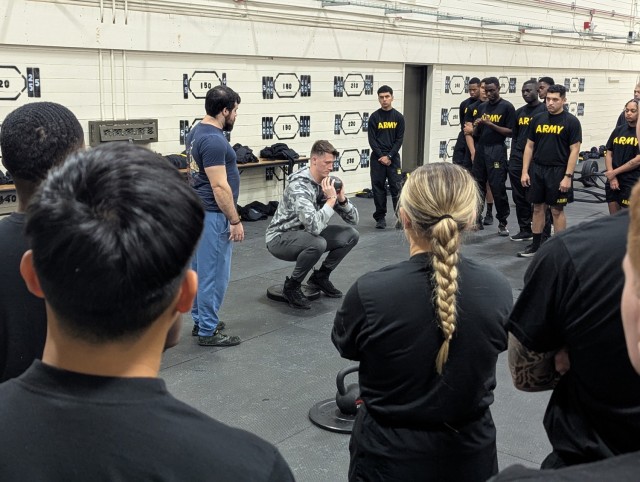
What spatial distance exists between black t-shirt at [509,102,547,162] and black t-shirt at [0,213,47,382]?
6666 mm

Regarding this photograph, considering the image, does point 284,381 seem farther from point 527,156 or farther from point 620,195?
point 620,195

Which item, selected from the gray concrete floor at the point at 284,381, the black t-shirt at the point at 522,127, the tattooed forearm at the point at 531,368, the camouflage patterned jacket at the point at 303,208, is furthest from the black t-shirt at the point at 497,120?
the tattooed forearm at the point at 531,368

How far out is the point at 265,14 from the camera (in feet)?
28.6

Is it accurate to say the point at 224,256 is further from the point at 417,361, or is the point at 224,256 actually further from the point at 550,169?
the point at 550,169

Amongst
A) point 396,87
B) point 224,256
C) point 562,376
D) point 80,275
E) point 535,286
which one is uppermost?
point 396,87

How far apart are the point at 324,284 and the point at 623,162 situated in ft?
11.6

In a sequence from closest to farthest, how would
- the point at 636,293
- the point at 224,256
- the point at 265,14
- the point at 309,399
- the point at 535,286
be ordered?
the point at 636,293
the point at 535,286
the point at 309,399
the point at 224,256
the point at 265,14

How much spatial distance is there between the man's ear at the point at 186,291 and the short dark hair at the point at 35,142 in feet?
3.29

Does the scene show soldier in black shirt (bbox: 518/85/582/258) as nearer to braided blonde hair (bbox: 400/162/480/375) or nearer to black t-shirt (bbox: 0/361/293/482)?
braided blonde hair (bbox: 400/162/480/375)

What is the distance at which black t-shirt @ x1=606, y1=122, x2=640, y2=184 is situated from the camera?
6727 mm

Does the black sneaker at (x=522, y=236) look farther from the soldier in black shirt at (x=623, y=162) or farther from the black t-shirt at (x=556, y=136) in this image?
the black t-shirt at (x=556, y=136)

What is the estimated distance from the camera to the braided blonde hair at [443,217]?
1926 mm

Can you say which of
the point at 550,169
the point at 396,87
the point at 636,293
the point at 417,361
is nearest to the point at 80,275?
the point at 636,293

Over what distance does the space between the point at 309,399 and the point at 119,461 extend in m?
2.99
